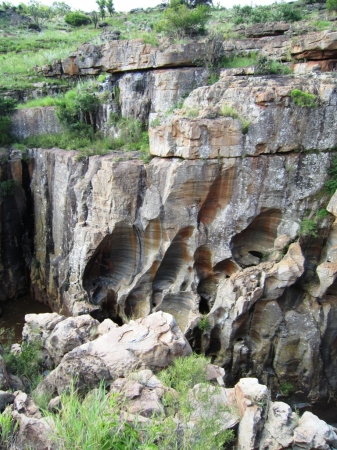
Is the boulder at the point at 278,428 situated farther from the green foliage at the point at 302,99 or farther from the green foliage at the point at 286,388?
the green foliage at the point at 302,99

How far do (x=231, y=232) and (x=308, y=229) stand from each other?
217cm

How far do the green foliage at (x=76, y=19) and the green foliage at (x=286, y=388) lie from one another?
32.7 meters

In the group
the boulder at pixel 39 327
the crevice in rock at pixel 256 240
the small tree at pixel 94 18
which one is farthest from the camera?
the small tree at pixel 94 18

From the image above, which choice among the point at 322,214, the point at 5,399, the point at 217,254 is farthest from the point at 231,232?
the point at 5,399

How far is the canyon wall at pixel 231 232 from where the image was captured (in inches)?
444

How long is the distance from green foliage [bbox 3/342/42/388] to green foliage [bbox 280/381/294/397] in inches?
263

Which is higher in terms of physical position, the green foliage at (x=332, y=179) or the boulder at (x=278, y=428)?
the green foliage at (x=332, y=179)

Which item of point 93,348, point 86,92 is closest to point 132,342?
point 93,348

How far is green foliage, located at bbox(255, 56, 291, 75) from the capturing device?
557 inches

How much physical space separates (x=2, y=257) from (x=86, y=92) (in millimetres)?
7393

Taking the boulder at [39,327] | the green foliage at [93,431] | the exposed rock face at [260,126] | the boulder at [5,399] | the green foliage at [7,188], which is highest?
the exposed rock face at [260,126]

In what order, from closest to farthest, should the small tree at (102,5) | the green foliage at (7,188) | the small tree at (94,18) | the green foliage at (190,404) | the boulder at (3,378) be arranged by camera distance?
the green foliage at (190,404) < the boulder at (3,378) < the green foliage at (7,188) < the small tree at (94,18) < the small tree at (102,5)

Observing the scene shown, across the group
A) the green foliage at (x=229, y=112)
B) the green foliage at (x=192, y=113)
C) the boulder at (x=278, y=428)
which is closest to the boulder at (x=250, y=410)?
the boulder at (x=278, y=428)

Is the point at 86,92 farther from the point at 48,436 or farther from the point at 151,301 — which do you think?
the point at 48,436
